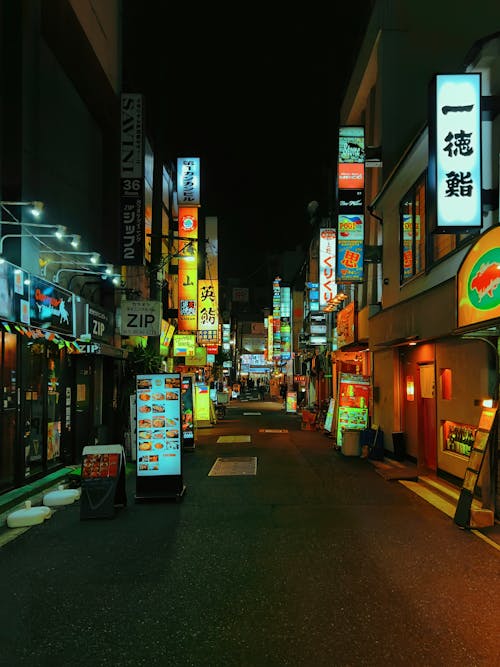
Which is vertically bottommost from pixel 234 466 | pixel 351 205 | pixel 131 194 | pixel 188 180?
pixel 234 466

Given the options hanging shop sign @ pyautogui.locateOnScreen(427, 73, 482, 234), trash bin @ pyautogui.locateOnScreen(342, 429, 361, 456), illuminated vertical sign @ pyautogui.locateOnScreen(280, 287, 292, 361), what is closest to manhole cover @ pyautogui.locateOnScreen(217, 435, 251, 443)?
trash bin @ pyautogui.locateOnScreen(342, 429, 361, 456)

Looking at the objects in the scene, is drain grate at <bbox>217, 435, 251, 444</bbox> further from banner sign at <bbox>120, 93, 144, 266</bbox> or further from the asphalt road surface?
the asphalt road surface

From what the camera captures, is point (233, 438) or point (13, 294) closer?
point (13, 294)

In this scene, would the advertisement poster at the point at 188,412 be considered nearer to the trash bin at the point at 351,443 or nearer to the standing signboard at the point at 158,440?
the trash bin at the point at 351,443

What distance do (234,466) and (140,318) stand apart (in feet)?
17.3

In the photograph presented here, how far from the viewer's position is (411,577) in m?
6.52

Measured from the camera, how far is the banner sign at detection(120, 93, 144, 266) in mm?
17578

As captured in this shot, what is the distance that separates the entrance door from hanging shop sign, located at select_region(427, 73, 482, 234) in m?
5.08

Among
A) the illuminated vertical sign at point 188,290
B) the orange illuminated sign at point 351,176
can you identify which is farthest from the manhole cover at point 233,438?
the orange illuminated sign at point 351,176

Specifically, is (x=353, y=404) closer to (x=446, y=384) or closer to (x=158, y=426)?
(x=446, y=384)

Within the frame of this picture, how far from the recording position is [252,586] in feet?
20.2

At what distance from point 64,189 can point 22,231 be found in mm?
4034

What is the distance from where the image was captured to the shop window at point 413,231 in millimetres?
14602

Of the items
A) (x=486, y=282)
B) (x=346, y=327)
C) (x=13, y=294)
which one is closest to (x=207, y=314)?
(x=346, y=327)
